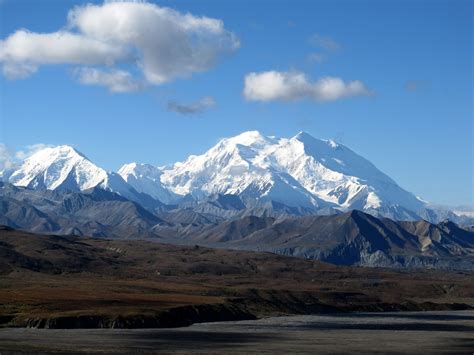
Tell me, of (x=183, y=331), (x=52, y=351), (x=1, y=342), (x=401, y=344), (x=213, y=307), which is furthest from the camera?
(x=213, y=307)

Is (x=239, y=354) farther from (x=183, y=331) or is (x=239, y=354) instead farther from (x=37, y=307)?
(x=37, y=307)

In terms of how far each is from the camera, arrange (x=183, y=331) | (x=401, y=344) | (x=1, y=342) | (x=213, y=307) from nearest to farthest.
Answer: (x=1, y=342) → (x=401, y=344) → (x=183, y=331) → (x=213, y=307)

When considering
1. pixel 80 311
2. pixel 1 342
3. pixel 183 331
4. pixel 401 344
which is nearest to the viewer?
pixel 1 342

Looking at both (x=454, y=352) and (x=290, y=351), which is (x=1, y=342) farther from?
(x=454, y=352)

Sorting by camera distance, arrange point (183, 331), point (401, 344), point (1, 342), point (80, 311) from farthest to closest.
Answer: point (80, 311)
point (183, 331)
point (401, 344)
point (1, 342)

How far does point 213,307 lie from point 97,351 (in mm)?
80769

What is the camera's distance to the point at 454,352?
124 metres

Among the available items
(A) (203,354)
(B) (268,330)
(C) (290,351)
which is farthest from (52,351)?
(B) (268,330)

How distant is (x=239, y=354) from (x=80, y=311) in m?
61.0

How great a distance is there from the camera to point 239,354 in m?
→ 119

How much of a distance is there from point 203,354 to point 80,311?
59.2 metres

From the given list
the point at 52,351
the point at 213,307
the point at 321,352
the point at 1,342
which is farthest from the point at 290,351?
the point at 213,307

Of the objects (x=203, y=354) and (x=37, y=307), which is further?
(x=37, y=307)

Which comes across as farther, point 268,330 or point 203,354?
point 268,330
